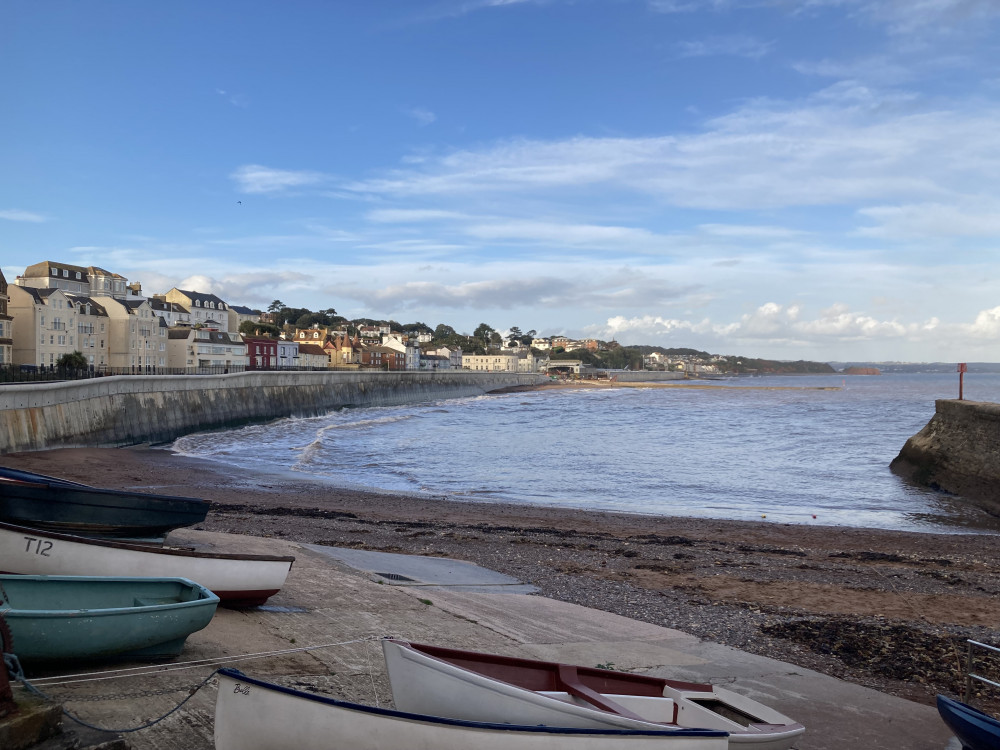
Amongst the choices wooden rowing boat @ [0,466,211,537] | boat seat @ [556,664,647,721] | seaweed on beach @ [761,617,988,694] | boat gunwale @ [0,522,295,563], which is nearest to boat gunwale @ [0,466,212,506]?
wooden rowing boat @ [0,466,211,537]

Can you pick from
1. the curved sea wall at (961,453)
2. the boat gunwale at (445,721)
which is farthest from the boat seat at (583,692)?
the curved sea wall at (961,453)

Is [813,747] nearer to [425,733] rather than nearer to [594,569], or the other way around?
[425,733]

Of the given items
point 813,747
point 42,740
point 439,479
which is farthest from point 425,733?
point 439,479

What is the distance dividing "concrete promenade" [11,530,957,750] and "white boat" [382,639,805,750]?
1.20m

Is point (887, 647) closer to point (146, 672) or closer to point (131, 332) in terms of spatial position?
point (146, 672)

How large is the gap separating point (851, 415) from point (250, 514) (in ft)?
190

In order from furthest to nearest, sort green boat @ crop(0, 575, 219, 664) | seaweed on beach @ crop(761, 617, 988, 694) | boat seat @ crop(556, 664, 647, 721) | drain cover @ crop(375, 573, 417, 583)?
1. drain cover @ crop(375, 573, 417, 583)
2. seaweed on beach @ crop(761, 617, 988, 694)
3. green boat @ crop(0, 575, 219, 664)
4. boat seat @ crop(556, 664, 647, 721)

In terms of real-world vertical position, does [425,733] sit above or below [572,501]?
above

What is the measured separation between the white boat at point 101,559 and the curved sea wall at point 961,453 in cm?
2183

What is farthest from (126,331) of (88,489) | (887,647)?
(887,647)

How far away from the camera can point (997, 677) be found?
753cm

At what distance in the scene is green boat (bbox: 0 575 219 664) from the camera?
4617 mm

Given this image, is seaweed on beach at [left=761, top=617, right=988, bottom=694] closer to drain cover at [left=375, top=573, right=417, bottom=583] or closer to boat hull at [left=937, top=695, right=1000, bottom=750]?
boat hull at [left=937, top=695, right=1000, bottom=750]

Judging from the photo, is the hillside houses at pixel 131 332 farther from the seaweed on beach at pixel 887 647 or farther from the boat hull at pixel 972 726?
the boat hull at pixel 972 726
